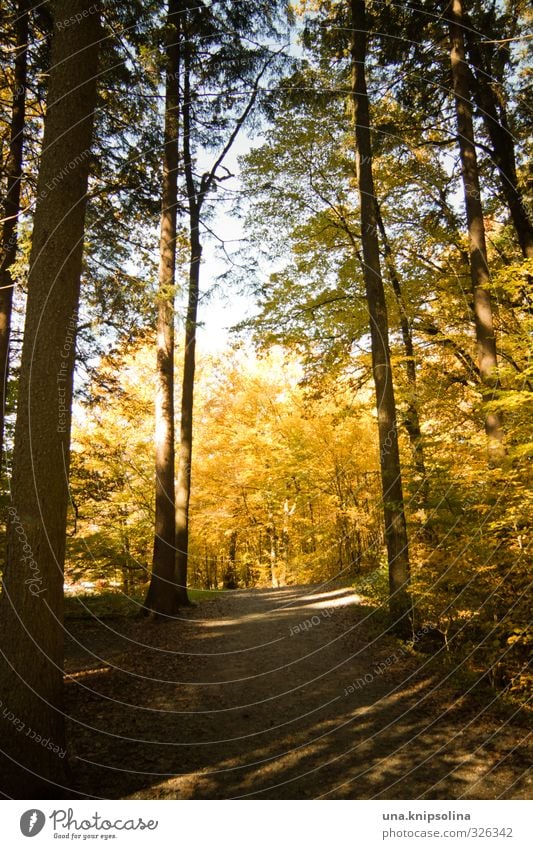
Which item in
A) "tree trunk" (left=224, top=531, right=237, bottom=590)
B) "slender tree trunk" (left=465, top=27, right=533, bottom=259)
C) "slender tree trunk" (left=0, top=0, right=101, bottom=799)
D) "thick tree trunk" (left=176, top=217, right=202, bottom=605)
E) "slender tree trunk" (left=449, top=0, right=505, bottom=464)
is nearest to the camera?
"slender tree trunk" (left=0, top=0, right=101, bottom=799)

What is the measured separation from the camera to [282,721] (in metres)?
5.33

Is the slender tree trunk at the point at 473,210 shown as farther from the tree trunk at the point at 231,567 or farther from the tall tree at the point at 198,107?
the tree trunk at the point at 231,567

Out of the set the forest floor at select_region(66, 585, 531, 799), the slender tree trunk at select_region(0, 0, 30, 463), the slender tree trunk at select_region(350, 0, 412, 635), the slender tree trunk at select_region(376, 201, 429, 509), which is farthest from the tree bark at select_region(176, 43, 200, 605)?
the slender tree trunk at select_region(376, 201, 429, 509)

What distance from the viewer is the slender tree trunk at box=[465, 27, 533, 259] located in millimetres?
10227

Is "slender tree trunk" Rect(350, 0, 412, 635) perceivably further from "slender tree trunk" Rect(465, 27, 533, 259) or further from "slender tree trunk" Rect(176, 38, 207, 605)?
"slender tree trunk" Rect(176, 38, 207, 605)

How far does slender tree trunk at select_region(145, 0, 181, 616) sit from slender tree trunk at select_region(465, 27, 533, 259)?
6627mm

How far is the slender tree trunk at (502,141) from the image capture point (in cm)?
1023

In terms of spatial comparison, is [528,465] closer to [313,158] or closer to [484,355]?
[484,355]

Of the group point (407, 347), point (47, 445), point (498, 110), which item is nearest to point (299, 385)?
point (407, 347)

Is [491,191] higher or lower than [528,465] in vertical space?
higher

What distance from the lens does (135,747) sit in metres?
4.49

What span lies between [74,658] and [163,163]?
1039cm

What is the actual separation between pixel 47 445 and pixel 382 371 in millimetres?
6834

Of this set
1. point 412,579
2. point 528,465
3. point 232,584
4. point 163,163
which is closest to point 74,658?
point 412,579
